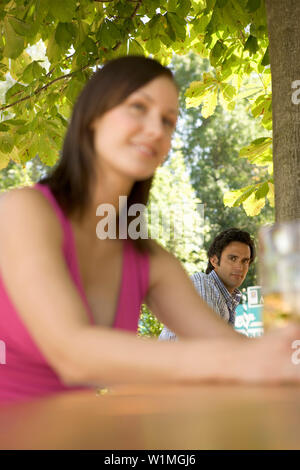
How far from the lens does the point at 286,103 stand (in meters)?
2.43

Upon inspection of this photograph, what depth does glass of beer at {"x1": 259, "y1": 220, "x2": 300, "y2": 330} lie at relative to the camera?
3.02ft

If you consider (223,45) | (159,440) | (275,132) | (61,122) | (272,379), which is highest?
(223,45)

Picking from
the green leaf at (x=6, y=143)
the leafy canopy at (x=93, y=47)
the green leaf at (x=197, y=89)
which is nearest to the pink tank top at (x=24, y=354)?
the leafy canopy at (x=93, y=47)

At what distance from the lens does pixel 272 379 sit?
885 mm

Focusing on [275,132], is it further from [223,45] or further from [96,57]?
[223,45]

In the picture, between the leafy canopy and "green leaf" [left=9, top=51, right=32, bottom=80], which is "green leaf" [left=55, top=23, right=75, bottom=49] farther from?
"green leaf" [left=9, top=51, right=32, bottom=80]

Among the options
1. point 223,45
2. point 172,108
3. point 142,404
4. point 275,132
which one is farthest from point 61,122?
point 142,404

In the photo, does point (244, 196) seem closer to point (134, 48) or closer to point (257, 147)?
point (257, 147)

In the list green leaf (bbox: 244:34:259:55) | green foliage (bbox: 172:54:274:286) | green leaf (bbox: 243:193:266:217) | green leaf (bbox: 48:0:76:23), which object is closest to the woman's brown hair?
green leaf (bbox: 48:0:76:23)

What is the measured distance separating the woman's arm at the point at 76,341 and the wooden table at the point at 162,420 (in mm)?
32

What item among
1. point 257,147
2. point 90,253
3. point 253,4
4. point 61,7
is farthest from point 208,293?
point 90,253

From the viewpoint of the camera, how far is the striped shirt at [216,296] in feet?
14.1

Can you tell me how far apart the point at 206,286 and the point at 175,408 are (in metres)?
3.63

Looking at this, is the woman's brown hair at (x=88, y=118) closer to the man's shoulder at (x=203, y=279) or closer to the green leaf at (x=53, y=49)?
the green leaf at (x=53, y=49)
